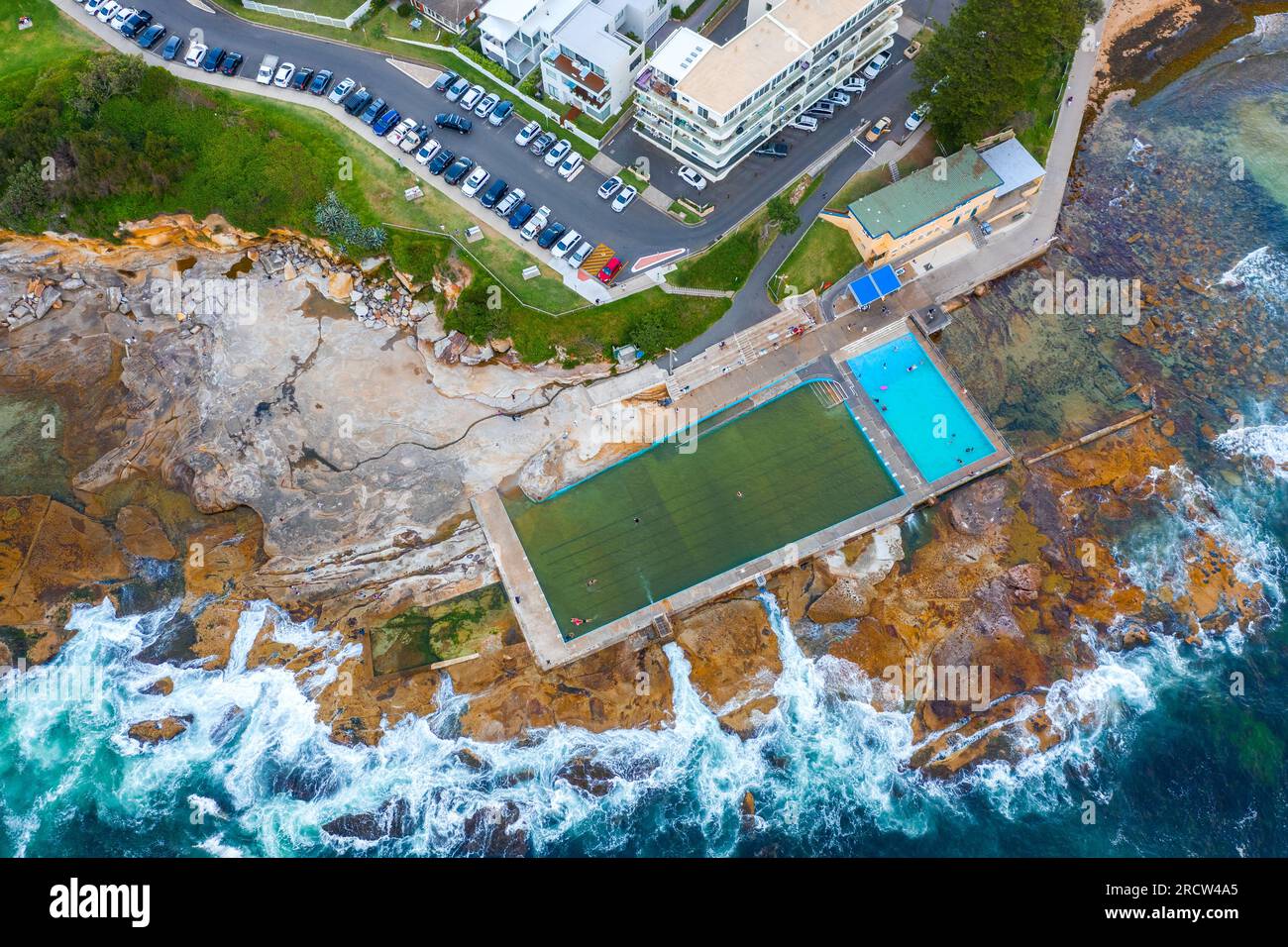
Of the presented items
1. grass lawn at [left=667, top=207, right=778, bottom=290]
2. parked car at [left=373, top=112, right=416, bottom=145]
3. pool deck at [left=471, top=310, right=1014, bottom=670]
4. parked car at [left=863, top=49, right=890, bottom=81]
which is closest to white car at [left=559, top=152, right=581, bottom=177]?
grass lawn at [left=667, top=207, right=778, bottom=290]

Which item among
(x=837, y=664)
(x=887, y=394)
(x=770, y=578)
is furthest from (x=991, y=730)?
(x=887, y=394)

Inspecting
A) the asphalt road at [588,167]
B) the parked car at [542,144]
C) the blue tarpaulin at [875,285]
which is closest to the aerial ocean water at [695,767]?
the blue tarpaulin at [875,285]

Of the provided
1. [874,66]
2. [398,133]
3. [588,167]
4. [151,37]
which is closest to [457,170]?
[398,133]

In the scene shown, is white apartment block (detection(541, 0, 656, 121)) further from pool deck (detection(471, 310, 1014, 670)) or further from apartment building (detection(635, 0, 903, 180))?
pool deck (detection(471, 310, 1014, 670))

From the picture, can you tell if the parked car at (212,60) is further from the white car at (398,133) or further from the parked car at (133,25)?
the white car at (398,133)
